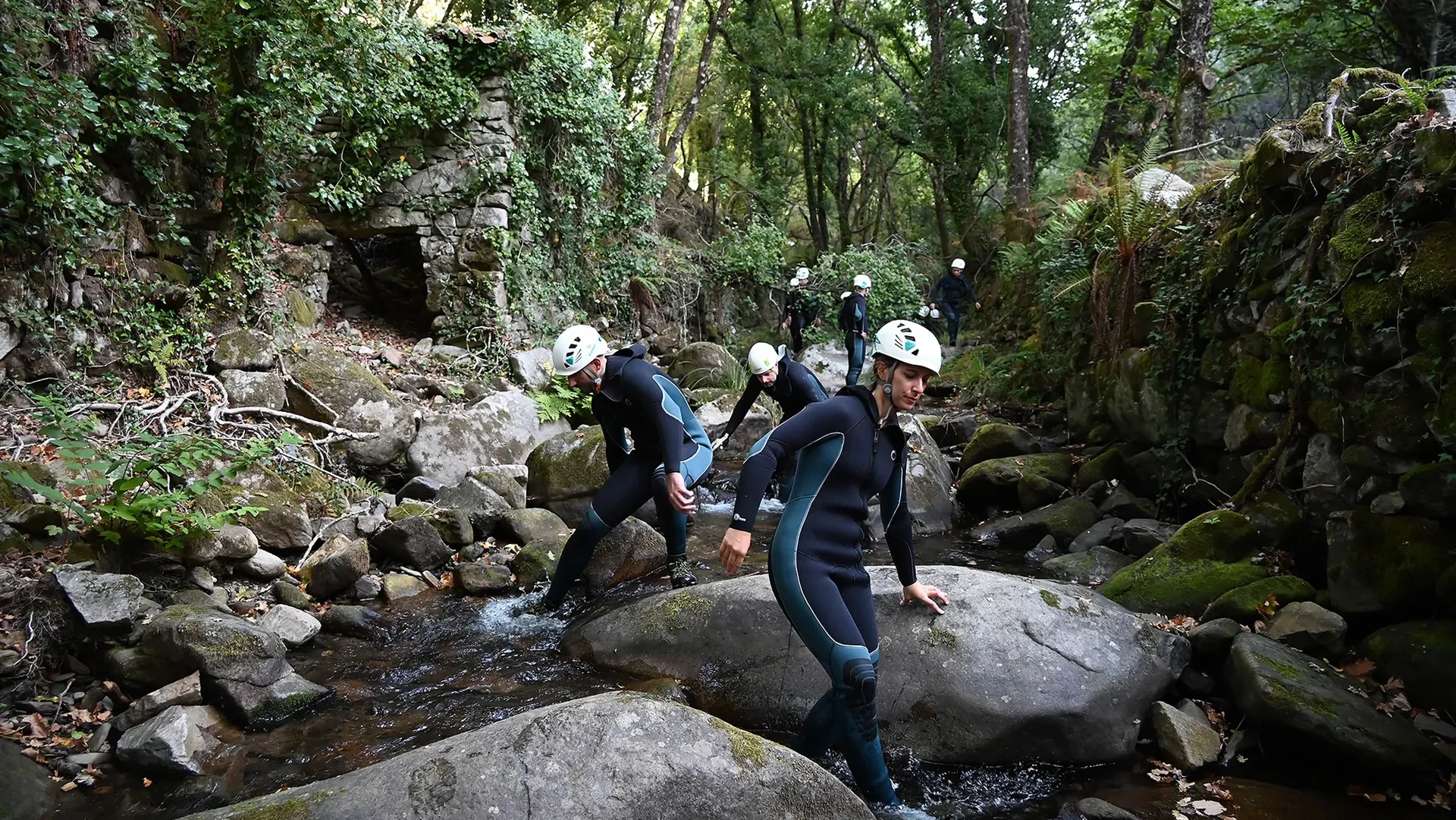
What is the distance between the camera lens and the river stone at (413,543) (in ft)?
22.5

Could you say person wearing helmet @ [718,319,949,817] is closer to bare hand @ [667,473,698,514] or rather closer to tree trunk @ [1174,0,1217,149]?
bare hand @ [667,473,698,514]

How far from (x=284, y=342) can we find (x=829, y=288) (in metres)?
12.2

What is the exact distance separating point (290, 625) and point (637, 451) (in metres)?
2.54

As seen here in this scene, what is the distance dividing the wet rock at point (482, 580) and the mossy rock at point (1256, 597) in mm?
5016

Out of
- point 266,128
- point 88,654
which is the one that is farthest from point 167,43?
point 88,654

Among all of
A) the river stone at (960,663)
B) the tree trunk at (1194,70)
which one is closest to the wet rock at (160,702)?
the river stone at (960,663)

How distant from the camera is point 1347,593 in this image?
4844mm

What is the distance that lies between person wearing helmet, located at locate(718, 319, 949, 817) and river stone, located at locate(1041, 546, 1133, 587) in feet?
12.1

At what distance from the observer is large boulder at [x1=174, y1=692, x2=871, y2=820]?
9.13 ft

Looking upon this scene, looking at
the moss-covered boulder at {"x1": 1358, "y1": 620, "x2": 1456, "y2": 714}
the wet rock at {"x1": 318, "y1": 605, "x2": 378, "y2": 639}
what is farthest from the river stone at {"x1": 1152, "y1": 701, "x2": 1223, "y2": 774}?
the wet rock at {"x1": 318, "y1": 605, "x2": 378, "y2": 639}

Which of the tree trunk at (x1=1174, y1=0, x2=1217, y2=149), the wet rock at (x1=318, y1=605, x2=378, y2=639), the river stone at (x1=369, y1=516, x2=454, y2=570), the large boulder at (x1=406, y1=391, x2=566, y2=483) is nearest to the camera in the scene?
the wet rock at (x1=318, y1=605, x2=378, y2=639)

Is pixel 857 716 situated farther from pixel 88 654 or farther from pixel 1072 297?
pixel 1072 297

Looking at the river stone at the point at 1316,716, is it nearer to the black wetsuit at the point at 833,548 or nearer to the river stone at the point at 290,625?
the black wetsuit at the point at 833,548

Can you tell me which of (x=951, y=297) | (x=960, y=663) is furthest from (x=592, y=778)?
(x=951, y=297)
